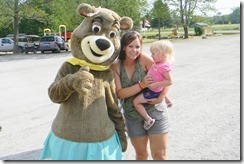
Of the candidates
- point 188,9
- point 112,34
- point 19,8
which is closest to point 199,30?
point 188,9

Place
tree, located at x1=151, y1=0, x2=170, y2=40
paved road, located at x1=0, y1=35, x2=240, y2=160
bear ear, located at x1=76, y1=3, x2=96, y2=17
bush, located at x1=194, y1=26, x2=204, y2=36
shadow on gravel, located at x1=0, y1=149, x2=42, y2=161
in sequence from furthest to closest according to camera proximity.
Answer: bush, located at x1=194, y1=26, x2=204, y2=36, tree, located at x1=151, y1=0, x2=170, y2=40, paved road, located at x1=0, y1=35, x2=240, y2=160, shadow on gravel, located at x1=0, y1=149, x2=42, y2=161, bear ear, located at x1=76, y1=3, x2=96, y2=17

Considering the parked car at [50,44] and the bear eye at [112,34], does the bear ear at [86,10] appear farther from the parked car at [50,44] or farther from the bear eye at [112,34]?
the parked car at [50,44]

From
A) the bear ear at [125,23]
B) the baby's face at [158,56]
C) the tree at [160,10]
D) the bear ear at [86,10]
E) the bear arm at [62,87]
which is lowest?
the bear arm at [62,87]

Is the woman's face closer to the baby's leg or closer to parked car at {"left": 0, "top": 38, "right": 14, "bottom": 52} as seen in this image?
the baby's leg

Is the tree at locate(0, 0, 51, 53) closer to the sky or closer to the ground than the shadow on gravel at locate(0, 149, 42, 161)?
closer to the sky

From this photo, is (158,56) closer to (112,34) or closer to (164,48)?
(164,48)

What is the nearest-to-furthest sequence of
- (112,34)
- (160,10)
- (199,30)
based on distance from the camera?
1. (112,34)
2. (160,10)
3. (199,30)

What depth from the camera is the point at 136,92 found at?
2.63 meters

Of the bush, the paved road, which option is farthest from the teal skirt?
the bush

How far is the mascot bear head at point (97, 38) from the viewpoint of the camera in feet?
7.94

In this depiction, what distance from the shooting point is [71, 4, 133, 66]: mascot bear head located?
242cm

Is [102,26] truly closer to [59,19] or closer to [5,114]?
[5,114]

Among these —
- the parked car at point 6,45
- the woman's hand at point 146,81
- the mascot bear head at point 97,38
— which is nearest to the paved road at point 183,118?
the woman's hand at point 146,81

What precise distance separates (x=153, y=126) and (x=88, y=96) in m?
0.65
